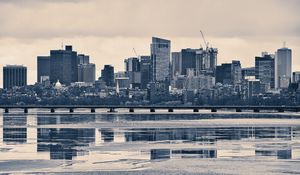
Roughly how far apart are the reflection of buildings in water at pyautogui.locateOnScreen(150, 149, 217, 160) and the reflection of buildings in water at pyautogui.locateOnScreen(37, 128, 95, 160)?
7476 millimetres

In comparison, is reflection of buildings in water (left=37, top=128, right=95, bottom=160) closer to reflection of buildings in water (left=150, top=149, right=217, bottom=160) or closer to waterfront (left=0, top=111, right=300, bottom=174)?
waterfront (left=0, top=111, right=300, bottom=174)

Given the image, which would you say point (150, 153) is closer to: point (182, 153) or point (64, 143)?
point (182, 153)

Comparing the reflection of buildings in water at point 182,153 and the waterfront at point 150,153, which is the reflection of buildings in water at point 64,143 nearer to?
the waterfront at point 150,153

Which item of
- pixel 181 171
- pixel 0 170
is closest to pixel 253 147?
pixel 181 171

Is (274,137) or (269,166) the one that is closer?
(269,166)

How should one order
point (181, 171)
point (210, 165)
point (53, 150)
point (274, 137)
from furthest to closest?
point (274, 137) → point (53, 150) → point (210, 165) → point (181, 171)

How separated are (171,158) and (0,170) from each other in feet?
56.7

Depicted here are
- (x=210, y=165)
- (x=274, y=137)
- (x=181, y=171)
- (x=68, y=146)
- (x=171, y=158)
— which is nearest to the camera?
(x=181, y=171)

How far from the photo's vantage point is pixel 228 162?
77.4m

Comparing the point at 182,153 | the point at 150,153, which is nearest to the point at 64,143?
the point at 150,153

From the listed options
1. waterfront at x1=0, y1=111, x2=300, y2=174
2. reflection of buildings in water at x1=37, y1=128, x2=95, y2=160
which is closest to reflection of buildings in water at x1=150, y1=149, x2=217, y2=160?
waterfront at x1=0, y1=111, x2=300, y2=174

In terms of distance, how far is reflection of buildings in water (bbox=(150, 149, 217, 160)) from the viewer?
274 feet

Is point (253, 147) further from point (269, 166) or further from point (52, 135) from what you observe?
point (52, 135)

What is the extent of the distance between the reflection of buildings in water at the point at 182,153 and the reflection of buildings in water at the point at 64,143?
748 cm
